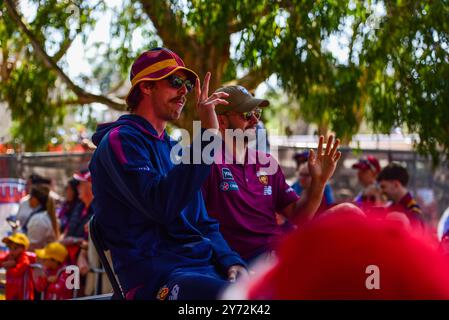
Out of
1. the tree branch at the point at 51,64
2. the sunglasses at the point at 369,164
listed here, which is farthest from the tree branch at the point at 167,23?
the sunglasses at the point at 369,164

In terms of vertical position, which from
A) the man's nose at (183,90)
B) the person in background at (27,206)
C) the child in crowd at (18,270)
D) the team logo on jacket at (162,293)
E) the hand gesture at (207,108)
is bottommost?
the child in crowd at (18,270)

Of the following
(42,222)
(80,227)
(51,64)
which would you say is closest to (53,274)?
(80,227)

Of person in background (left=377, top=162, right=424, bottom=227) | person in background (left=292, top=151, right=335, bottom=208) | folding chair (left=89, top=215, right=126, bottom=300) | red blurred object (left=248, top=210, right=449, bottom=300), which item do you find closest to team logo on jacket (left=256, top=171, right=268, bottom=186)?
folding chair (left=89, top=215, right=126, bottom=300)

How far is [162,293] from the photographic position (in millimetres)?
2381

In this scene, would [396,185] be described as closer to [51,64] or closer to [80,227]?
[80,227]

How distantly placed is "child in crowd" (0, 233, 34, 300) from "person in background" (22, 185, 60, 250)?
0.84 metres

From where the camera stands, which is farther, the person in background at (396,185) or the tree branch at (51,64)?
Result: the tree branch at (51,64)

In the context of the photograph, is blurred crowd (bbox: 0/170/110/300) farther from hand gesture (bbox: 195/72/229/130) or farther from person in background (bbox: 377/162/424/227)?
hand gesture (bbox: 195/72/229/130)

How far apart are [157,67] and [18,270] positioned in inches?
154

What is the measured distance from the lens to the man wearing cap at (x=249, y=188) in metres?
3.28

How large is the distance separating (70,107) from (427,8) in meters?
4.97

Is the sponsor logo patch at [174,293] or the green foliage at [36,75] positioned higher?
the green foliage at [36,75]

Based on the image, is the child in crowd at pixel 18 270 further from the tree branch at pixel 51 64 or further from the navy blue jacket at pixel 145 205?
the navy blue jacket at pixel 145 205

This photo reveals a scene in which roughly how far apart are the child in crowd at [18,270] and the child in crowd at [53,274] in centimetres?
12
